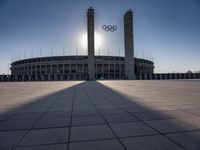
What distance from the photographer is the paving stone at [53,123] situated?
395 cm

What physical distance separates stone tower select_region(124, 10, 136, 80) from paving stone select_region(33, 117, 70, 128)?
5695cm

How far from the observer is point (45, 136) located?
3.25 metres

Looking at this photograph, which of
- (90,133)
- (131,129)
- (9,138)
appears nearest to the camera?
(9,138)

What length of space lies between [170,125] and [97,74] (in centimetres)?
8373

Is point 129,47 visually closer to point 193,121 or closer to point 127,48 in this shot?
point 127,48

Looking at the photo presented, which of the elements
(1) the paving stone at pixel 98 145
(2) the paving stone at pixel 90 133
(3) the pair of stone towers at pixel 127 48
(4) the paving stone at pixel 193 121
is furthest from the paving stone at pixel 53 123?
(3) the pair of stone towers at pixel 127 48

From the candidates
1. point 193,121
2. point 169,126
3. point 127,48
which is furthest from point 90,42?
point 169,126

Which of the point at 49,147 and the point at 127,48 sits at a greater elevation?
the point at 127,48

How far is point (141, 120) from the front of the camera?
4273 mm

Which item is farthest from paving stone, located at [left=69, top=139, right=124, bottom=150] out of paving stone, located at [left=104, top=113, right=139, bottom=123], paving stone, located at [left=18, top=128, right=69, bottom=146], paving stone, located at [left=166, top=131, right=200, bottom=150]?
paving stone, located at [left=104, top=113, right=139, bottom=123]

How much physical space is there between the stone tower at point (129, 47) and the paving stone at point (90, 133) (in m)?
57.5

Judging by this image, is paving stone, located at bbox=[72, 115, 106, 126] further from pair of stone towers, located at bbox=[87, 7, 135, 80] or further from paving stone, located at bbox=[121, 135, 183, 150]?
pair of stone towers, located at bbox=[87, 7, 135, 80]

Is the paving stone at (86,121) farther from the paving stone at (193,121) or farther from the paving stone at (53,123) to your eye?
the paving stone at (193,121)

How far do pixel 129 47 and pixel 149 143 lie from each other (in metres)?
59.7
